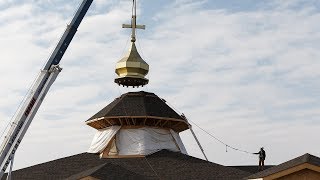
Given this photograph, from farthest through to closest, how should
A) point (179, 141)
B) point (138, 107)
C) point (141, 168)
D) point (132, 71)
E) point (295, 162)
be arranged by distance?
point (132, 71) → point (179, 141) → point (138, 107) → point (141, 168) → point (295, 162)

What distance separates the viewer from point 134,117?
1641 inches

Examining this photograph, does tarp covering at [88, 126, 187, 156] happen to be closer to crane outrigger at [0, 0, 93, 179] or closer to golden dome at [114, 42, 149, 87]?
golden dome at [114, 42, 149, 87]

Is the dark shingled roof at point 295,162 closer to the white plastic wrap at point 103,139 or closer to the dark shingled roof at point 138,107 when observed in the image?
the dark shingled roof at point 138,107

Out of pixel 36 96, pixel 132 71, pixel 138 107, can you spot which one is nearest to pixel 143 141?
pixel 138 107

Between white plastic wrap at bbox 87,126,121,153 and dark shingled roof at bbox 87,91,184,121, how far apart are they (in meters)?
0.99

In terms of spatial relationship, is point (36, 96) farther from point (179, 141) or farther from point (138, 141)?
point (179, 141)

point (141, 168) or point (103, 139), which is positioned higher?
point (103, 139)

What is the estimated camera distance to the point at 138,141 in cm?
4172

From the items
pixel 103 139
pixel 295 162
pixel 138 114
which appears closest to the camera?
pixel 295 162

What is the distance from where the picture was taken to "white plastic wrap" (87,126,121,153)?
42312 mm

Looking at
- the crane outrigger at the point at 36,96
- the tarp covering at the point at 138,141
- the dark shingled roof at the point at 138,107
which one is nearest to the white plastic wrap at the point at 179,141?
the tarp covering at the point at 138,141

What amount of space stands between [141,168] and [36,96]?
31.3ft

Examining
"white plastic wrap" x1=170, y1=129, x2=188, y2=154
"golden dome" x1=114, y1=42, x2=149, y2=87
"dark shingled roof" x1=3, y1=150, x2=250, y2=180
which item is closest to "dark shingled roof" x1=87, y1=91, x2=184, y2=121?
"white plastic wrap" x1=170, y1=129, x2=188, y2=154

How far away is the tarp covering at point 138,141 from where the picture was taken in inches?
1635
